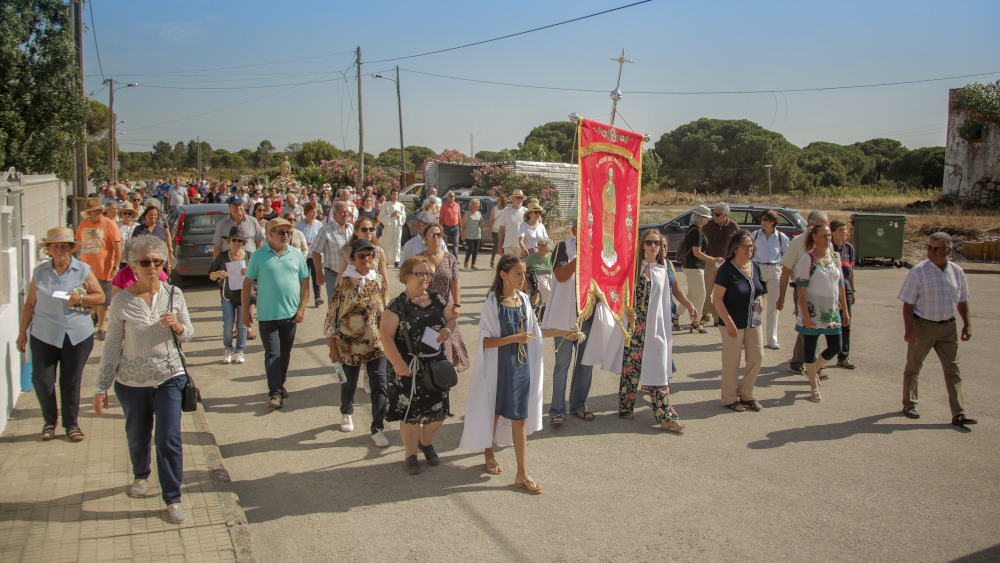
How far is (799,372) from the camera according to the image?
8.27 m

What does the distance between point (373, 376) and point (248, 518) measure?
1.63 meters

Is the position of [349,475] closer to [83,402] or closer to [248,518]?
[248,518]

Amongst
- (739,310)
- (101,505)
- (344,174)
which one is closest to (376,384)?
(101,505)

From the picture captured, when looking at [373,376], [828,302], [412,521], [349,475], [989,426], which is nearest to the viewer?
[412,521]

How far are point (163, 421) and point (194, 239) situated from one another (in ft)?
31.6

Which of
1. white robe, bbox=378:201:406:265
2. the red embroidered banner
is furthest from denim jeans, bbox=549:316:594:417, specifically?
white robe, bbox=378:201:406:265

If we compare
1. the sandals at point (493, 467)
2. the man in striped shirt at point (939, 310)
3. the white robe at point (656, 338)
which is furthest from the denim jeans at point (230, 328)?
the man in striped shirt at point (939, 310)

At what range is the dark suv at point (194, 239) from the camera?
13134mm

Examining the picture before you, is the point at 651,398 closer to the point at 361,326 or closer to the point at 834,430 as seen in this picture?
the point at 834,430

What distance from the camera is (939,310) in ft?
21.1

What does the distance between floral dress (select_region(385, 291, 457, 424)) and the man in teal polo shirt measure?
6.09 feet

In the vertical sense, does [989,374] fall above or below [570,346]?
below

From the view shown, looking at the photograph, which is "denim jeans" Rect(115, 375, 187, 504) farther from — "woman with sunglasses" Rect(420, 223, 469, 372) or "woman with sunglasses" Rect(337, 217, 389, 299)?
"woman with sunglasses" Rect(420, 223, 469, 372)

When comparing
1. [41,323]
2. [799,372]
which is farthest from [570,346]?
[41,323]
